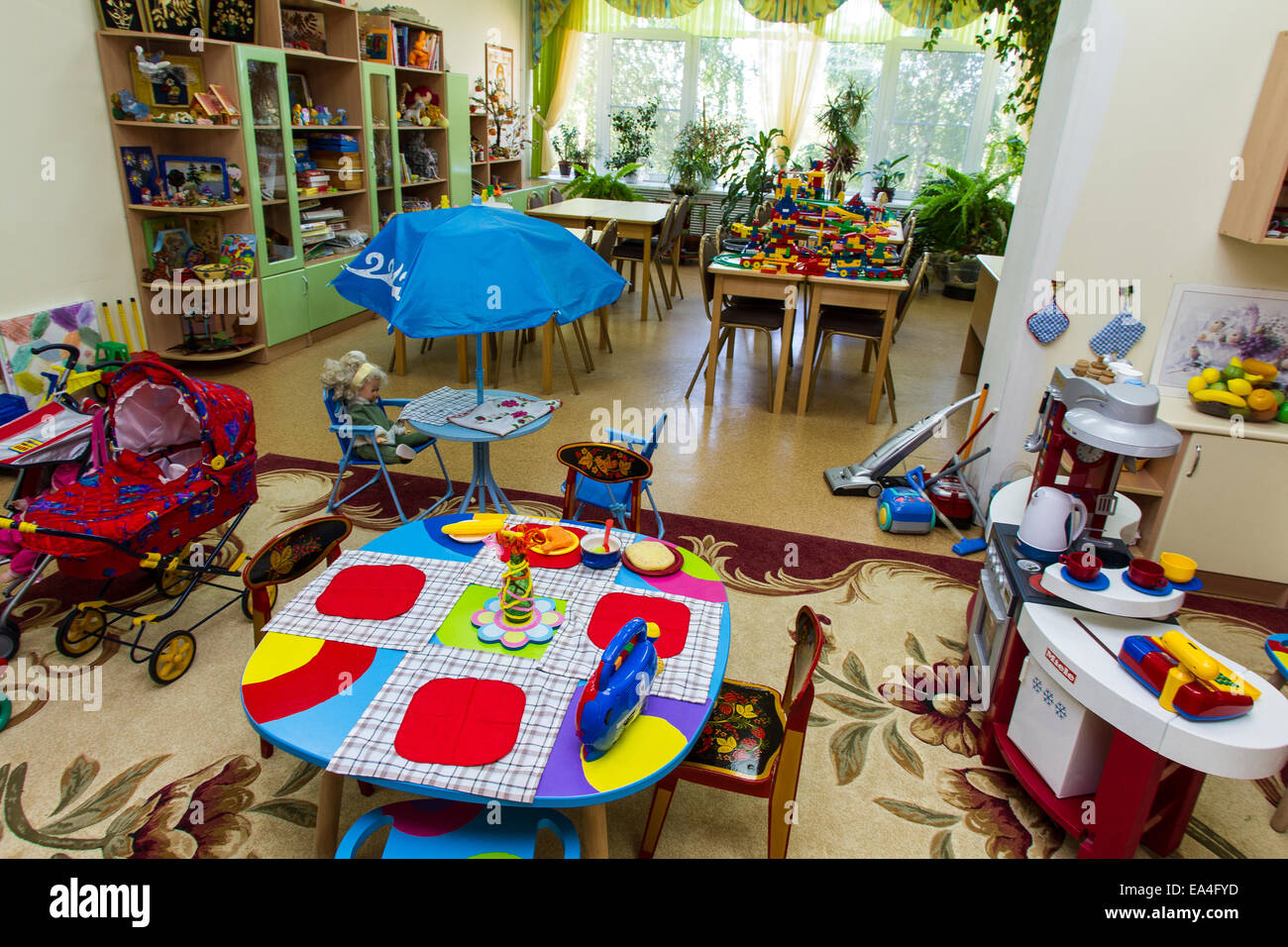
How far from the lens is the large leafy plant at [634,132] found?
9.92m

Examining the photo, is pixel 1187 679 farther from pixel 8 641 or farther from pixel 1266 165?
pixel 8 641

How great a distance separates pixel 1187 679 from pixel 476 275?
2523 mm

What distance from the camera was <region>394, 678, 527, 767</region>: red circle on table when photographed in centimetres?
169

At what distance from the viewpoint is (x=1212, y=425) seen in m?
3.28

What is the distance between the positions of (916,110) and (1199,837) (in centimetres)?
898

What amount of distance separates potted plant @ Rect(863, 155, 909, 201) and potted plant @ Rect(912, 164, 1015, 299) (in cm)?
48

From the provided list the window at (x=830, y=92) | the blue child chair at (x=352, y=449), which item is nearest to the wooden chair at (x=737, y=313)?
the blue child chair at (x=352, y=449)

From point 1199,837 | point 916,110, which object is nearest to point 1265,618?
point 1199,837

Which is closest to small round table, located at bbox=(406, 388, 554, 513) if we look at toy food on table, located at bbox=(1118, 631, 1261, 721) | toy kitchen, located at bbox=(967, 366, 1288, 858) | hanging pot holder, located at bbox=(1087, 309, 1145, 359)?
toy kitchen, located at bbox=(967, 366, 1288, 858)

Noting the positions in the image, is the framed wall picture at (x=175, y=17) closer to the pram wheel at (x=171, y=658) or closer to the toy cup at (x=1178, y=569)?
the pram wheel at (x=171, y=658)

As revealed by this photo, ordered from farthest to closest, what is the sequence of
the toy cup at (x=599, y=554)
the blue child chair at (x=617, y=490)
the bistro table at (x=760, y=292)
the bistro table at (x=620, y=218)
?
the bistro table at (x=620, y=218), the bistro table at (x=760, y=292), the blue child chair at (x=617, y=490), the toy cup at (x=599, y=554)

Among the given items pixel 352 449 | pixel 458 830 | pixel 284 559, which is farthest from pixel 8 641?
pixel 458 830

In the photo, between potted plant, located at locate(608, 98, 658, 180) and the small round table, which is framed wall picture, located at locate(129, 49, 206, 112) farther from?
potted plant, located at locate(608, 98, 658, 180)

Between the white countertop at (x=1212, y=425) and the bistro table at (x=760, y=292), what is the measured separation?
2.24 meters
